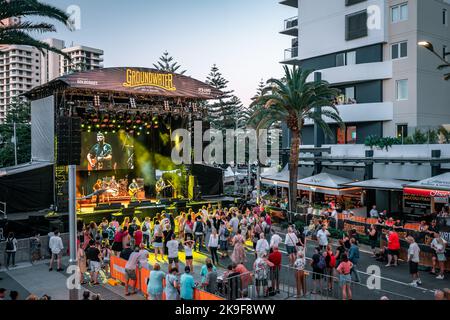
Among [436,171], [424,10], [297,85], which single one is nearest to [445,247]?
[436,171]

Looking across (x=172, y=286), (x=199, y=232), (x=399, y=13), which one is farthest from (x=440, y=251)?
(x=399, y=13)

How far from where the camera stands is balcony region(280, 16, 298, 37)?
139 ft

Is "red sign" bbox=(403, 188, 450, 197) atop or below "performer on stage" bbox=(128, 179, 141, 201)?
atop

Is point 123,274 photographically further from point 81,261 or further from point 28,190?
point 28,190

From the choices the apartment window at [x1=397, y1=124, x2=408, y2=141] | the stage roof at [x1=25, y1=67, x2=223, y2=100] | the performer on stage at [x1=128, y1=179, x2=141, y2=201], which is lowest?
the performer on stage at [x1=128, y1=179, x2=141, y2=201]

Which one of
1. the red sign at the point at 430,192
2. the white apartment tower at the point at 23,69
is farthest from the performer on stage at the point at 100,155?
the white apartment tower at the point at 23,69

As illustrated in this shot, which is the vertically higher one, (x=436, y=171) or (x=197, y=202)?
(x=436, y=171)

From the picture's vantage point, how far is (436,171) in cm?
2398

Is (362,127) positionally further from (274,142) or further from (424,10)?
(274,142)

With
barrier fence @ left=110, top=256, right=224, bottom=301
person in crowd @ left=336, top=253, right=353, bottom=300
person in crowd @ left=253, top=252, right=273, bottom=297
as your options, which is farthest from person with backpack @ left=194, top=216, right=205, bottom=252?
person in crowd @ left=336, top=253, right=353, bottom=300

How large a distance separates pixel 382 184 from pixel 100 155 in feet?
63.7

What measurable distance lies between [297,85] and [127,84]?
34.8 feet

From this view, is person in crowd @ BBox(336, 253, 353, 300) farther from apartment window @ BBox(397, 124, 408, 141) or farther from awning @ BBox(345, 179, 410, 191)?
apartment window @ BBox(397, 124, 408, 141)

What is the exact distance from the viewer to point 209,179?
3316cm
